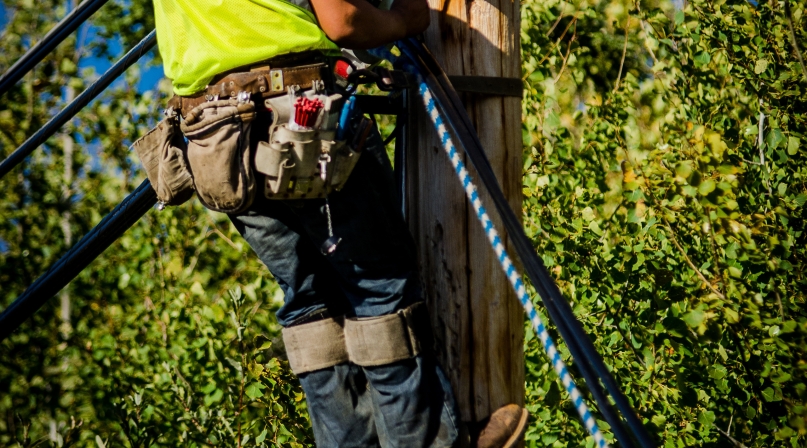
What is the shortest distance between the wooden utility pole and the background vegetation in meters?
0.69

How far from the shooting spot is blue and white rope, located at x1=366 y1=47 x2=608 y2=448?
1.90 meters

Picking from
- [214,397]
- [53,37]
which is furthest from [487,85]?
[214,397]

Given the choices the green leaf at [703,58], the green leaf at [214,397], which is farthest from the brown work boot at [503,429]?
the green leaf at [214,397]

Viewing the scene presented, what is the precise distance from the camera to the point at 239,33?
84.0 inches

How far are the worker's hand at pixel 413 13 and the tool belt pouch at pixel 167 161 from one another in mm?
726

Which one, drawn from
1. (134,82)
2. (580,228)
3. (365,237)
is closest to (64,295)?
(134,82)

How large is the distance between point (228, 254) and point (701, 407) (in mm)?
4298

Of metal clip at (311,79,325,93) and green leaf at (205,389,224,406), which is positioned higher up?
metal clip at (311,79,325,93)

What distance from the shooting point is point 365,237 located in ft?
7.20

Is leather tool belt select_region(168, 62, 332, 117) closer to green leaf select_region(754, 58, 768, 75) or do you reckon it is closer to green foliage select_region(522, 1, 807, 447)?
green foliage select_region(522, 1, 807, 447)

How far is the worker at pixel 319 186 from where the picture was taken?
2.12 m

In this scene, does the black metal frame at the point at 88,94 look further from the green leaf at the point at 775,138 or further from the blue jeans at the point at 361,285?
the green leaf at the point at 775,138

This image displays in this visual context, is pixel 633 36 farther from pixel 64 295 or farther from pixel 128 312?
pixel 64 295

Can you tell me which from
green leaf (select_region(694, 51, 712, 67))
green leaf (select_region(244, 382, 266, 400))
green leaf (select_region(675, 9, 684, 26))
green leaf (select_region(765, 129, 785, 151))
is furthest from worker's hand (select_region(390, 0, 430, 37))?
green leaf (select_region(244, 382, 266, 400))
